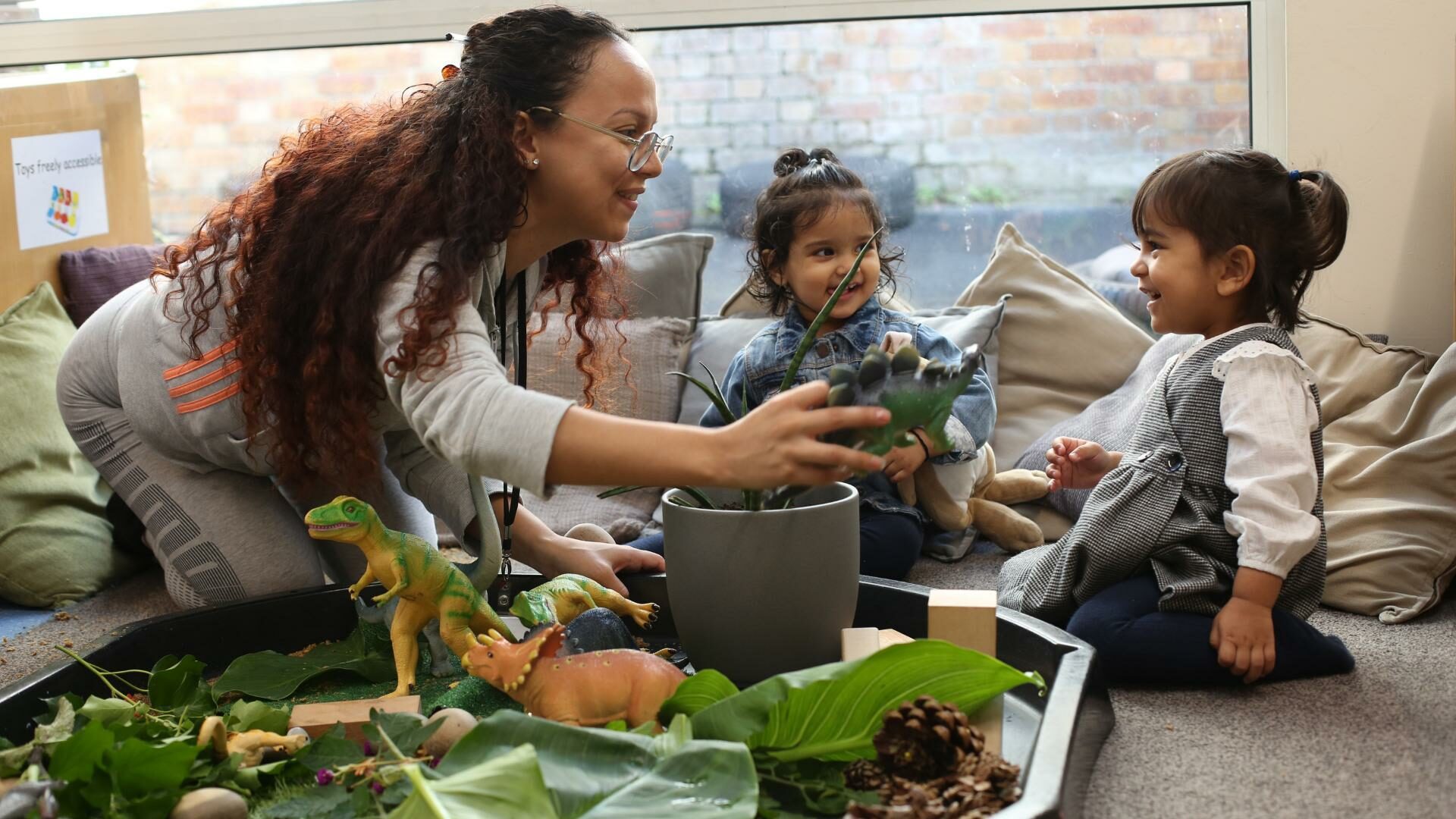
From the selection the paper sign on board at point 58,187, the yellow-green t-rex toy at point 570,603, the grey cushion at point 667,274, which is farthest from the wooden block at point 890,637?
the paper sign on board at point 58,187

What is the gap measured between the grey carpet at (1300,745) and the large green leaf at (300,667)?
672 mm

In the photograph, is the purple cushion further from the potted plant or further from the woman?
the potted plant

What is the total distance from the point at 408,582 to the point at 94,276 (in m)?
1.70

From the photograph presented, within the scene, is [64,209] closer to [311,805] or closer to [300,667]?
[300,667]

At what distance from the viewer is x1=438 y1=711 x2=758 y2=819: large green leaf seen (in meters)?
0.86

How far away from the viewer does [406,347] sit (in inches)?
45.9

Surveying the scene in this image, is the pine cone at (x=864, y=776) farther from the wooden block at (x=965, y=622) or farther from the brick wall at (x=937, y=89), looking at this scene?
the brick wall at (x=937, y=89)

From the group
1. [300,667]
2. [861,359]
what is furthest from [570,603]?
[861,359]

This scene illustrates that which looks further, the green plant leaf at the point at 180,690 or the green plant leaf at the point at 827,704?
the green plant leaf at the point at 180,690

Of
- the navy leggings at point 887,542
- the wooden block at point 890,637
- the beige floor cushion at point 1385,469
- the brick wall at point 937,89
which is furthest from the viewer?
the brick wall at point 937,89

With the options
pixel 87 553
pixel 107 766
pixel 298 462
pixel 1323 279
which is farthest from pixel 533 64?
pixel 1323 279

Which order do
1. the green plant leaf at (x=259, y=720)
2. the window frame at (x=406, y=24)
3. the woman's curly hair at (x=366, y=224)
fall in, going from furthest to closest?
→ 1. the window frame at (x=406, y=24)
2. the woman's curly hair at (x=366, y=224)
3. the green plant leaf at (x=259, y=720)

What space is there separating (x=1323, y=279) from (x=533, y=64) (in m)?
1.54

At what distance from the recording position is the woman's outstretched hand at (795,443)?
3.22 feet
